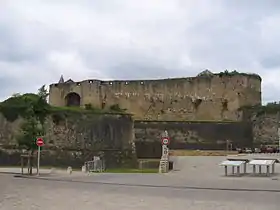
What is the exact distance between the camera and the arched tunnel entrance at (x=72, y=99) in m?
66.1

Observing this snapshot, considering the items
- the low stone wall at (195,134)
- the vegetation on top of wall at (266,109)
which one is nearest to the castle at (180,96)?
the vegetation on top of wall at (266,109)

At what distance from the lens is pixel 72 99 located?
66938 mm

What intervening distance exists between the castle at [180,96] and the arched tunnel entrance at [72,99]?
3.83 ft

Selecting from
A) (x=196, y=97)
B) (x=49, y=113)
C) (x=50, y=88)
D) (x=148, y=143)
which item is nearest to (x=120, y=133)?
(x=49, y=113)

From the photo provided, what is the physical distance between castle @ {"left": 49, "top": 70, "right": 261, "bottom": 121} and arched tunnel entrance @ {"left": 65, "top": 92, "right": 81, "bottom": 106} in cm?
117

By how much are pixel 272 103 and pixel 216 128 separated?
699cm

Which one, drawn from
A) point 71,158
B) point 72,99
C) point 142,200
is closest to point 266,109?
point 71,158

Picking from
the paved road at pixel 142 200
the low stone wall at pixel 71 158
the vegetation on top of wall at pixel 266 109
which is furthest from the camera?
the vegetation on top of wall at pixel 266 109

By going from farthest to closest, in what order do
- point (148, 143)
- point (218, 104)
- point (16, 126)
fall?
point (218, 104), point (148, 143), point (16, 126)

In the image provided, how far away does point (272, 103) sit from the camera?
5500 centimetres

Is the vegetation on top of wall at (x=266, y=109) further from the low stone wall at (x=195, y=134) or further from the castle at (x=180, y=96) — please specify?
the castle at (x=180, y=96)

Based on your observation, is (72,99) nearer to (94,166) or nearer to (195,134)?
(195,134)

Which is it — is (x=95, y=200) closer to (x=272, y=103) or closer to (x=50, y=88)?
(x=272, y=103)

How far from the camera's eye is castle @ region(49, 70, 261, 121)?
59906 millimetres
